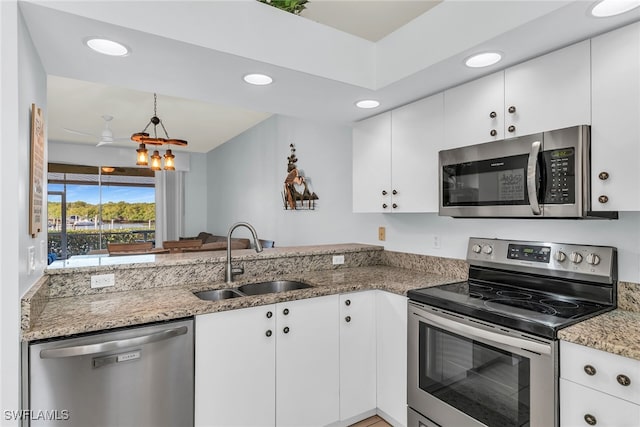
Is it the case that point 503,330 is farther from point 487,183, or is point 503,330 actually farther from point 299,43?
point 299,43

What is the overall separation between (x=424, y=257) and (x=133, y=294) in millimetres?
1881

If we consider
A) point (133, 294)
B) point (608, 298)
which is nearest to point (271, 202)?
point (133, 294)

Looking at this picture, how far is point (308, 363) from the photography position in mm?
2004

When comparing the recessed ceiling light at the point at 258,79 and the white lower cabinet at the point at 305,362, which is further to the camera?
the recessed ceiling light at the point at 258,79

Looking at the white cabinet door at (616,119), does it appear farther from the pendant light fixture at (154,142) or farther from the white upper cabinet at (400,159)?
the pendant light fixture at (154,142)

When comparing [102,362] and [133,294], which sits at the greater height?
[133,294]

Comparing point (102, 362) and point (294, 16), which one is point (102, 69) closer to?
point (294, 16)

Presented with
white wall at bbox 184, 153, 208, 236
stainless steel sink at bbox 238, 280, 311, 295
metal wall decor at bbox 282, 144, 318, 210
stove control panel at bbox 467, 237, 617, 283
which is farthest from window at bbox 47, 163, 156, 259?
stove control panel at bbox 467, 237, 617, 283

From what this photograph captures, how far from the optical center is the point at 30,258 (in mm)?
1448

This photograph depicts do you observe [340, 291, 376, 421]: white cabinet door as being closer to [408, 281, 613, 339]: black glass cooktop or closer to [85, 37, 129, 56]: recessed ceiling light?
[408, 281, 613, 339]: black glass cooktop

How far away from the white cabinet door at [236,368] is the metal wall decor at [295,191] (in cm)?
230

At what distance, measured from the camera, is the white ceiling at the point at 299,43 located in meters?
1.41

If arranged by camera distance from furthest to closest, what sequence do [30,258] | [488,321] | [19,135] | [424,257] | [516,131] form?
[424,257] → [516,131] → [488,321] → [30,258] → [19,135]

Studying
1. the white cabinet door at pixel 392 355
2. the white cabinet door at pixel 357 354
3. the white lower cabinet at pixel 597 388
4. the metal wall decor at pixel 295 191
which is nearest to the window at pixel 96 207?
the metal wall decor at pixel 295 191
